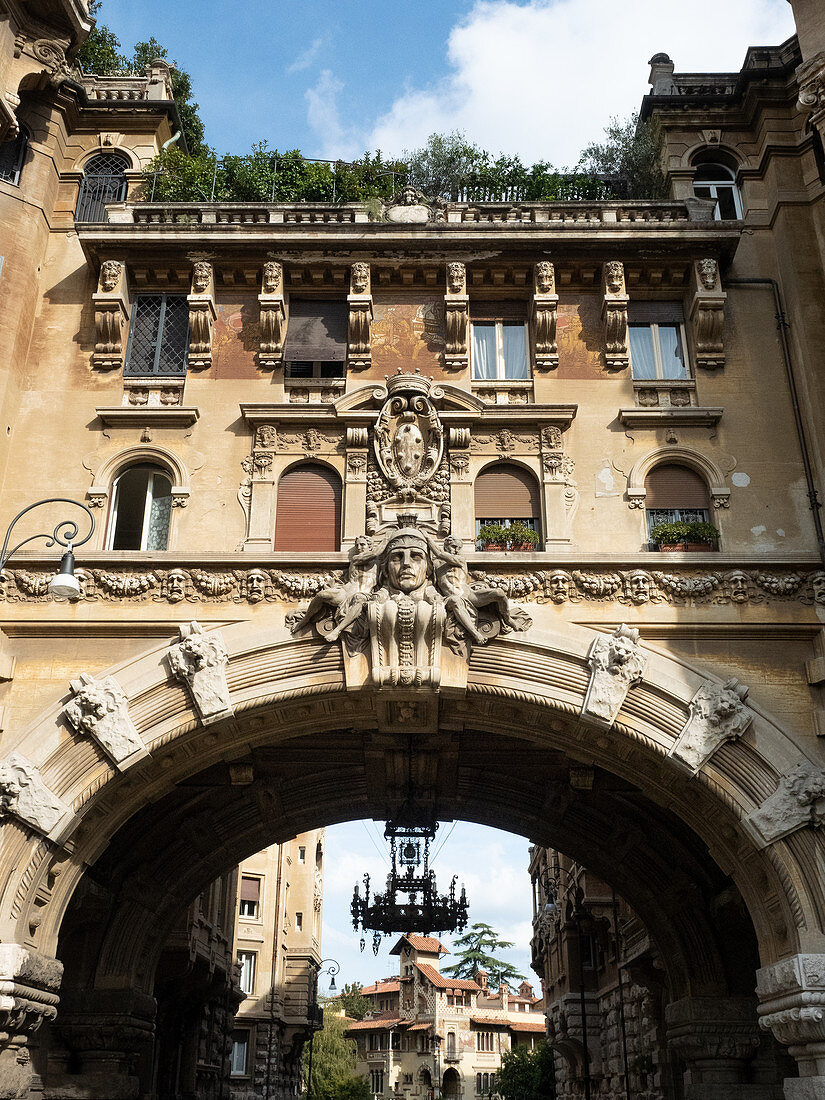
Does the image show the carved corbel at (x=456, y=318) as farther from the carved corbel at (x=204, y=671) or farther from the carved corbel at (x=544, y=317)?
the carved corbel at (x=204, y=671)

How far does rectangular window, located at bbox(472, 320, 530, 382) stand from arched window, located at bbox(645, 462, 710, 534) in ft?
9.73

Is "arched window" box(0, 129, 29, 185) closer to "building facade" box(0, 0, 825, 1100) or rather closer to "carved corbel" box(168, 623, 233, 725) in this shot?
"building facade" box(0, 0, 825, 1100)

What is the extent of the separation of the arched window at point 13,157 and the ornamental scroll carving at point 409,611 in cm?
1016

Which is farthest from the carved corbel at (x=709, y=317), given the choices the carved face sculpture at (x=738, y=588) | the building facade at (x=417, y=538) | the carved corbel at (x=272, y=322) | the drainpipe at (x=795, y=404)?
the carved corbel at (x=272, y=322)

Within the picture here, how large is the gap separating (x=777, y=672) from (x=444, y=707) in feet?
16.5

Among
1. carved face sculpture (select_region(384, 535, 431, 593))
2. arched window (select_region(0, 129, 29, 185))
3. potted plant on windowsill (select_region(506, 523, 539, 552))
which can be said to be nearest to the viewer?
Answer: carved face sculpture (select_region(384, 535, 431, 593))

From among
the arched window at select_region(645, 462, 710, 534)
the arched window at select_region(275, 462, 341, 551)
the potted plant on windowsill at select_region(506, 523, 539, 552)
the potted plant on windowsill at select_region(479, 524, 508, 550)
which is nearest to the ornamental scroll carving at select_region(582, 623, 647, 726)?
the potted plant on windowsill at select_region(506, 523, 539, 552)

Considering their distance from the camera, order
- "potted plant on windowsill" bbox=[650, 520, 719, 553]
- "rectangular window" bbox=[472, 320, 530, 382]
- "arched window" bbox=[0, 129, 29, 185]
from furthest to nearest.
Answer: "arched window" bbox=[0, 129, 29, 185], "rectangular window" bbox=[472, 320, 530, 382], "potted plant on windowsill" bbox=[650, 520, 719, 553]

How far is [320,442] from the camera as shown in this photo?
1800 centimetres

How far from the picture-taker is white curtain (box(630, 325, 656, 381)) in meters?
18.8

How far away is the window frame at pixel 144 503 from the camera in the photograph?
687 inches

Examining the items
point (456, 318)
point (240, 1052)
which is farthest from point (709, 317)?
point (240, 1052)

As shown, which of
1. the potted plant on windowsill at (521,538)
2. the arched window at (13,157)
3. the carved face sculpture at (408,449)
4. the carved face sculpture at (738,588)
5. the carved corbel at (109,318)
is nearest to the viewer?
the carved face sculpture at (738,588)

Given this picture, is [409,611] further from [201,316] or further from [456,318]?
[201,316]
